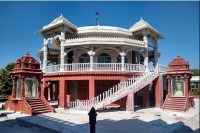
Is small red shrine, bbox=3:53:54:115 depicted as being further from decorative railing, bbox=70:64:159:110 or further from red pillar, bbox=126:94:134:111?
red pillar, bbox=126:94:134:111

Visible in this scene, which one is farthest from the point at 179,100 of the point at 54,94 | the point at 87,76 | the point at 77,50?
the point at 54,94

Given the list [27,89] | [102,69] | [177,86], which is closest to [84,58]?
[102,69]

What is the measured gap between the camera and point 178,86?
17609 mm

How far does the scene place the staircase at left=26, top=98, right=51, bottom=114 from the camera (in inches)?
565

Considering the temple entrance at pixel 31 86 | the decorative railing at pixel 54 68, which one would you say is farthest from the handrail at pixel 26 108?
the decorative railing at pixel 54 68

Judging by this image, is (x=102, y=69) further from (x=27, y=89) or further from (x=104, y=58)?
(x=27, y=89)

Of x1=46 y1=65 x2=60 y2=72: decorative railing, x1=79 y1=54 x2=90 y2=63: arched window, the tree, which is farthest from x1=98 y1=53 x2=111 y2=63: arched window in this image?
the tree

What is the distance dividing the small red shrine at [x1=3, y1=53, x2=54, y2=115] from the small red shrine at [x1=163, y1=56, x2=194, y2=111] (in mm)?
10733

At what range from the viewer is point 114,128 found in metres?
10.3

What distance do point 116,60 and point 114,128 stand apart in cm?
1027

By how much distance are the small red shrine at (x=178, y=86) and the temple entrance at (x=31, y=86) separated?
11.6 metres

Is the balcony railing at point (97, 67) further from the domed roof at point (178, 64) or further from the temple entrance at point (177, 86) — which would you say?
the temple entrance at point (177, 86)

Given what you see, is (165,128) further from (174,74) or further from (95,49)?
(95,49)

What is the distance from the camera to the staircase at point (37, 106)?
14.4 m
